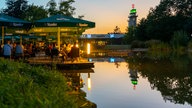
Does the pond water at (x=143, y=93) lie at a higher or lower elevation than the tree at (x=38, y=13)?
lower

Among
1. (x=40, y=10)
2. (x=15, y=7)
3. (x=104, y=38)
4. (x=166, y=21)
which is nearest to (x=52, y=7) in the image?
(x=40, y=10)

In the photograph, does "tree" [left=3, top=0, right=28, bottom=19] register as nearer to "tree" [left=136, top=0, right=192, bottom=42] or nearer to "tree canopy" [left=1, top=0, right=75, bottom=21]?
"tree canopy" [left=1, top=0, right=75, bottom=21]

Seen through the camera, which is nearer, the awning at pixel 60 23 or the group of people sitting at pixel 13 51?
the group of people sitting at pixel 13 51

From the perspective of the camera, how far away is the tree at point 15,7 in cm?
7669

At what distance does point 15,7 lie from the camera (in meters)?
77.8

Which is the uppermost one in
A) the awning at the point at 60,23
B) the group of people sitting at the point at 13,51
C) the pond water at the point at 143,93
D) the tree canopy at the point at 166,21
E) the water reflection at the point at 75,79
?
the tree canopy at the point at 166,21

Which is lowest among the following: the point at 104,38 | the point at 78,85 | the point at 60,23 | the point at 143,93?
the point at 143,93

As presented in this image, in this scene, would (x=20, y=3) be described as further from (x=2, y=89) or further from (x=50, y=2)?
(x=2, y=89)

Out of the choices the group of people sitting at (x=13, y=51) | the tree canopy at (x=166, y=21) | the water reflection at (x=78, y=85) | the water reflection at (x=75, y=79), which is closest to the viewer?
the water reflection at (x=78, y=85)

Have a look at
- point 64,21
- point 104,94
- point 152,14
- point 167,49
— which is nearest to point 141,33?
point 152,14

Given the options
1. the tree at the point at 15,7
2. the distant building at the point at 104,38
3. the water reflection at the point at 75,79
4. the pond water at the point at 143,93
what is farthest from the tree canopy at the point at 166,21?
the pond water at the point at 143,93

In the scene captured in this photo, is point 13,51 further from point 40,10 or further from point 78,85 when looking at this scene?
point 40,10

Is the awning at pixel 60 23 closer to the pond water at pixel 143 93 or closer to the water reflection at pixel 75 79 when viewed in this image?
the water reflection at pixel 75 79

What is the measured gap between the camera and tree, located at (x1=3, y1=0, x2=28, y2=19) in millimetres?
76688
